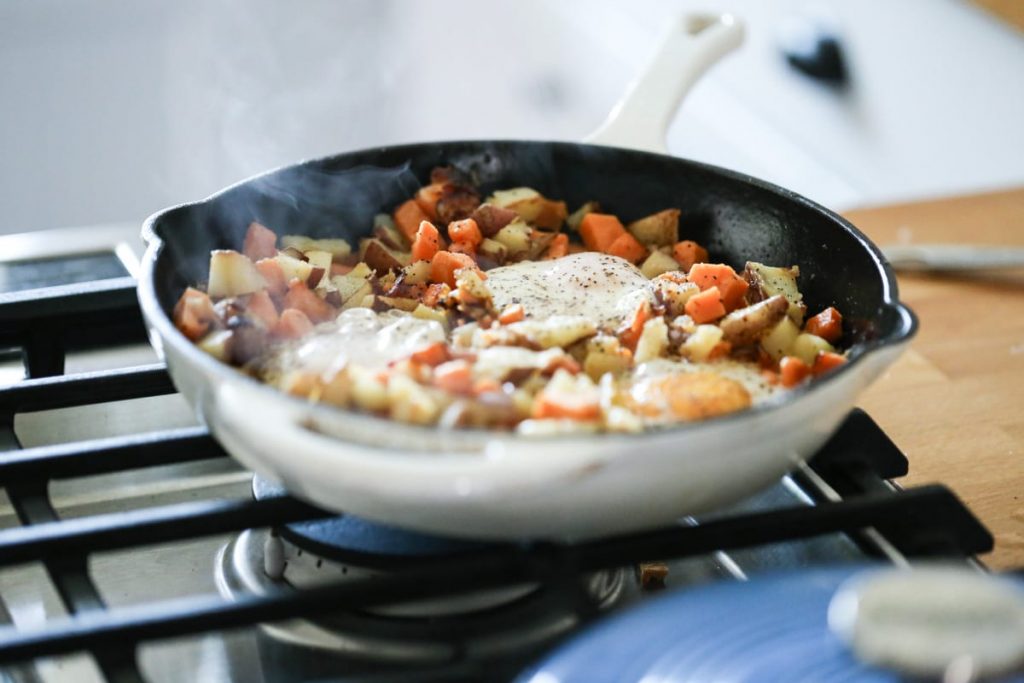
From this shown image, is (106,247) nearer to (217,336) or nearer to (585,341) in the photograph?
(217,336)

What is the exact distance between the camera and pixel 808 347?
115cm

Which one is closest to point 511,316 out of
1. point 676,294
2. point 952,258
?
point 676,294

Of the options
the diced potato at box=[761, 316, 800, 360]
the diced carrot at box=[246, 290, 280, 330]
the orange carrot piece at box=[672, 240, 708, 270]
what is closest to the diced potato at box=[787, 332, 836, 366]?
the diced potato at box=[761, 316, 800, 360]

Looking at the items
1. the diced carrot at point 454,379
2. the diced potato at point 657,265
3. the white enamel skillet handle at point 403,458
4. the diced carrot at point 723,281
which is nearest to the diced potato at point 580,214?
the diced potato at point 657,265

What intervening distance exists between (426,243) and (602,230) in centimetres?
23

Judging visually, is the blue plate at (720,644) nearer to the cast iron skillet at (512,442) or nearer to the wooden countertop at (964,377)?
the cast iron skillet at (512,442)

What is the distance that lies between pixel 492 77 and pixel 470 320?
11.9 feet

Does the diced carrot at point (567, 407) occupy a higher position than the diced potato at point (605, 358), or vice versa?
the diced carrot at point (567, 407)

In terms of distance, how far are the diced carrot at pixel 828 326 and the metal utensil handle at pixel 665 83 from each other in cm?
35

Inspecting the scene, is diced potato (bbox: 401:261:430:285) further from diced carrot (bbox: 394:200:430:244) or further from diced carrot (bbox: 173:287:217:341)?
diced carrot (bbox: 173:287:217:341)

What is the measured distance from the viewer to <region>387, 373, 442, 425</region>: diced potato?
892 mm

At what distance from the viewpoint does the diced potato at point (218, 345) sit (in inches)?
40.4

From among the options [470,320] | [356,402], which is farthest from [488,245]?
[356,402]

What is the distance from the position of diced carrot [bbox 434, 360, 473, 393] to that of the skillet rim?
0.07 meters
